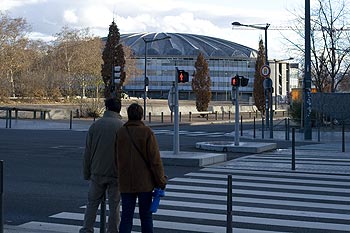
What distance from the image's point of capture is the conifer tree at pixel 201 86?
66.0m

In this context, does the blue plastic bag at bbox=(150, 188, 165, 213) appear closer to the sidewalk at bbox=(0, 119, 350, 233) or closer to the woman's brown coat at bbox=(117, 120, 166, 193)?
the woman's brown coat at bbox=(117, 120, 166, 193)

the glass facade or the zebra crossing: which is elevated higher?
the glass facade

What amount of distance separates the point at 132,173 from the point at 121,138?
1.30 feet

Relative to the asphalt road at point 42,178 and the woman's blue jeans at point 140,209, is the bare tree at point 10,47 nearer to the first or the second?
the asphalt road at point 42,178

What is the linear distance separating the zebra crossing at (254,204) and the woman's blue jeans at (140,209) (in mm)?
1969

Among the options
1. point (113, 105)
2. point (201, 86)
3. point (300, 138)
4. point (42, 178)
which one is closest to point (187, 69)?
point (201, 86)

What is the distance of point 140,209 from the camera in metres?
6.55

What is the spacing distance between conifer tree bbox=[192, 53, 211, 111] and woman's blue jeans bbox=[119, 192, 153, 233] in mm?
59167

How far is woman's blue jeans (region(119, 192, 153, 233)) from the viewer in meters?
6.45

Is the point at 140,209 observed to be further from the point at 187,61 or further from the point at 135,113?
the point at 187,61

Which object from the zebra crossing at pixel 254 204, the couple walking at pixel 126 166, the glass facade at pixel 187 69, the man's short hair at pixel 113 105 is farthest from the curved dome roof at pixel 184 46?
the couple walking at pixel 126 166

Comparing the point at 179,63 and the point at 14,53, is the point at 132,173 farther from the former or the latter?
the point at 179,63

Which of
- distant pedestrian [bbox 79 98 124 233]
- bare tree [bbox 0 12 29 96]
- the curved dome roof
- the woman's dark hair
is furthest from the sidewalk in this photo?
the curved dome roof

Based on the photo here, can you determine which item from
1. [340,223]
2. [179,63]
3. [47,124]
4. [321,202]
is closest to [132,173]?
[340,223]
